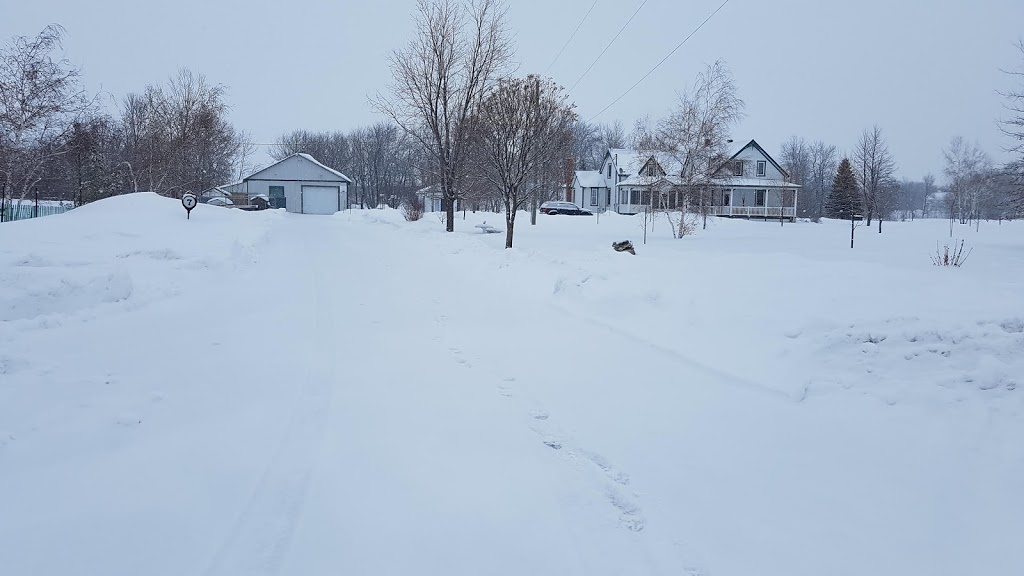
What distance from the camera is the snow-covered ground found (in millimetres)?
3346

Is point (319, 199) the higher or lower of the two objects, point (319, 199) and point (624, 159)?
the lower

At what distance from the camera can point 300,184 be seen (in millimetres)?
60344

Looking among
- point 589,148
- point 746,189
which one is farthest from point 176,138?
point 589,148

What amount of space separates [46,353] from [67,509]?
339 centimetres

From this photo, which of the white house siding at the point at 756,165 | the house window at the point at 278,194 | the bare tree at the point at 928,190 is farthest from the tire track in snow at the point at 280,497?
the bare tree at the point at 928,190

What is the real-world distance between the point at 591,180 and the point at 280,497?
219 feet

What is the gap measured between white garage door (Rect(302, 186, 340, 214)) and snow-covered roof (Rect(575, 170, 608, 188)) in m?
26.9

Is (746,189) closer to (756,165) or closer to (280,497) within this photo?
(756,165)

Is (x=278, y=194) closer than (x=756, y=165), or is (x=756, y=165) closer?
(x=756, y=165)

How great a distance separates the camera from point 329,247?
20.4 metres

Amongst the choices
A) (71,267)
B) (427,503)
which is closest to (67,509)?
(427,503)

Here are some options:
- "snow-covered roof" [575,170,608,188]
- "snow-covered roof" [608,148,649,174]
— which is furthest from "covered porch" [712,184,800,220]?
"snow-covered roof" [575,170,608,188]

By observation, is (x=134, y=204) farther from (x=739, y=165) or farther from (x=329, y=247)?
(x=739, y=165)

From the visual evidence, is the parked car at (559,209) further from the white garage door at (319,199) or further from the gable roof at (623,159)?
the white garage door at (319,199)
